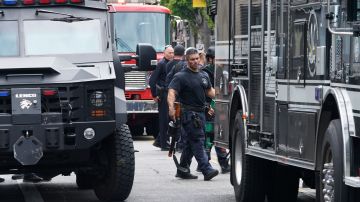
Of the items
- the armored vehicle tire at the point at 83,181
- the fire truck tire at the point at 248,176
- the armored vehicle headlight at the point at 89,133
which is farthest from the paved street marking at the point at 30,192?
the fire truck tire at the point at 248,176

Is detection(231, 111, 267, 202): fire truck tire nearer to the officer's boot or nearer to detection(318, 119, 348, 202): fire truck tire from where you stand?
detection(318, 119, 348, 202): fire truck tire

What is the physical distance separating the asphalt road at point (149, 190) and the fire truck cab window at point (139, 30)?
9726 mm

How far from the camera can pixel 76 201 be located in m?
13.4

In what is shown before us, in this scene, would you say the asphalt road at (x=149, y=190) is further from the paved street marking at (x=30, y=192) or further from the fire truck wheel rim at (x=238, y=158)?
the fire truck wheel rim at (x=238, y=158)

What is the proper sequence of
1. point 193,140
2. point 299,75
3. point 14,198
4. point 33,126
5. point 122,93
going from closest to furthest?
1. point 299,75
2. point 33,126
3. point 122,93
4. point 14,198
5. point 193,140

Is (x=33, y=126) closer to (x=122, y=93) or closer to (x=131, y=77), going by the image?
(x=122, y=93)

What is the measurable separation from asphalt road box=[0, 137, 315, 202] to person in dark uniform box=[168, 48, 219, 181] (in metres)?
0.36

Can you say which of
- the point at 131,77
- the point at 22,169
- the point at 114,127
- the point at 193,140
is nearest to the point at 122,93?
the point at 114,127

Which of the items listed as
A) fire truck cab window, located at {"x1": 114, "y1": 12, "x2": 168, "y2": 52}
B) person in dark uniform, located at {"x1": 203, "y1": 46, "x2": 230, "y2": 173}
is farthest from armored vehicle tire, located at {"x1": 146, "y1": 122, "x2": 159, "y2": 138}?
person in dark uniform, located at {"x1": 203, "y1": 46, "x2": 230, "y2": 173}

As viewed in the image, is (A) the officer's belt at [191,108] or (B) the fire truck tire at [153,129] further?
(B) the fire truck tire at [153,129]

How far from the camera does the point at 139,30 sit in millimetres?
27422

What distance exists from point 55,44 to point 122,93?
3.35ft

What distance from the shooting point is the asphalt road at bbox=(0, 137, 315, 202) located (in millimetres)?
13641

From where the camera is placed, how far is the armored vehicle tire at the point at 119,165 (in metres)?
12.8
